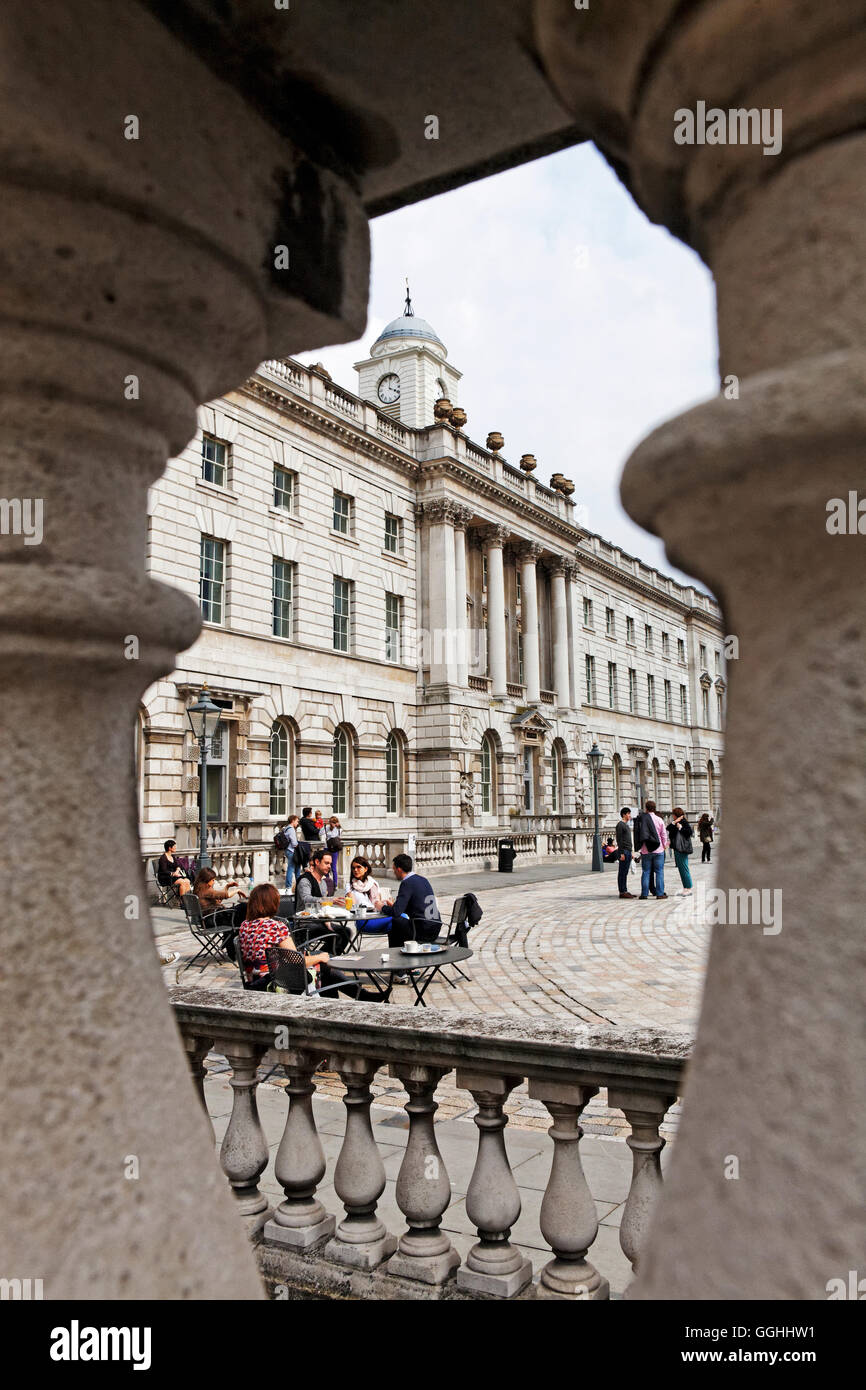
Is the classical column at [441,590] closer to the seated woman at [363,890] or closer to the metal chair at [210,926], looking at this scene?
the seated woman at [363,890]

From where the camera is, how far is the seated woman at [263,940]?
6.90 m

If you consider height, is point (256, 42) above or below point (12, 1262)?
above

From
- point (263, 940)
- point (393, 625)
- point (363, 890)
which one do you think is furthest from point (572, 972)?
point (393, 625)

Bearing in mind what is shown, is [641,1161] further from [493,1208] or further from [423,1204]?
[423,1204]

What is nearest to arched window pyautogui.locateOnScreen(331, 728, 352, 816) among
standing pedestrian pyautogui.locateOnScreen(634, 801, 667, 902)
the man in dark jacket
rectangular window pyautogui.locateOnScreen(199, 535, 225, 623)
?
rectangular window pyautogui.locateOnScreen(199, 535, 225, 623)

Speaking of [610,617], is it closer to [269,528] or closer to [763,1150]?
[269,528]

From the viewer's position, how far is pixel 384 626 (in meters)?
30.2

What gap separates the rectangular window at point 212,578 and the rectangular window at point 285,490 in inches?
117

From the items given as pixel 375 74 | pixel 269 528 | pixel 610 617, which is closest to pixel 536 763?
pixel 610 617

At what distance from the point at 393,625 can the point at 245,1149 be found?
93.0 feet

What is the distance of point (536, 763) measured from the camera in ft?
124

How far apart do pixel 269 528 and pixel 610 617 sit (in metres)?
25.9

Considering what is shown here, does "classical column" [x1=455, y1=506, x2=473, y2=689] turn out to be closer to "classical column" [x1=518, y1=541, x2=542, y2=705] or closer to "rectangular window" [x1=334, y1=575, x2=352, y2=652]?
"rectangular window" [x1=334, y1=575, x2=352, y2=652]

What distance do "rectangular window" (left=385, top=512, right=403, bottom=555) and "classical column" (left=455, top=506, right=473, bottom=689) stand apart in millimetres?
2293
